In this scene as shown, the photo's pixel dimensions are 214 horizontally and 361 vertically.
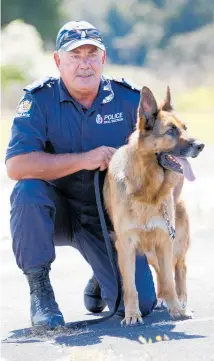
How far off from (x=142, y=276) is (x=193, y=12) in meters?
25.6

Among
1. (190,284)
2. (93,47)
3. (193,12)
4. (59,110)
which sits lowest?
(190,284)

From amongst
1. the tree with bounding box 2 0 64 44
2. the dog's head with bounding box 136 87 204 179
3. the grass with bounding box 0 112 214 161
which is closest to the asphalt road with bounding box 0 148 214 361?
the dog's head with bounding box 136 87 204 179

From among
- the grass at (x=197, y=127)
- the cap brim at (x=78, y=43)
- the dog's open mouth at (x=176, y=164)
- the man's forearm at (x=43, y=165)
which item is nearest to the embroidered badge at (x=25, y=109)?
the man's forearm at (x=43, y=165)

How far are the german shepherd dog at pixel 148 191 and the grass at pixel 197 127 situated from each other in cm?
797

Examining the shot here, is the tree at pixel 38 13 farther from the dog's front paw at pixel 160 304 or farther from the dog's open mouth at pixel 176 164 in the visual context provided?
the dog's open mouth at pixel 176 164

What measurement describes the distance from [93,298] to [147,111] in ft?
5.22

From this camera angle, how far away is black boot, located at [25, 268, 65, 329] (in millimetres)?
5098

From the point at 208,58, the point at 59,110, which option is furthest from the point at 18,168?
the point at 208,58

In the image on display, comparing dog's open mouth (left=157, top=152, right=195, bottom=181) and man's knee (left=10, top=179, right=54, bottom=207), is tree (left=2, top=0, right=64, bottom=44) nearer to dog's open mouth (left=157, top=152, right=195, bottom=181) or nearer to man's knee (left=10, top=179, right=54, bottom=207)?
man's knee (left=10, top=179, right=54, bottom=207)

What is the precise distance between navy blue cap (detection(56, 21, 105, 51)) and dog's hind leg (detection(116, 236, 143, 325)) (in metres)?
1.22

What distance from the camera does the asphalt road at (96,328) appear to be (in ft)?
13.9

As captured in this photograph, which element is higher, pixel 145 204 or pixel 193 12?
pixel 193 12

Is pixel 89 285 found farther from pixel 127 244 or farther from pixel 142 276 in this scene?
pixel 127 244

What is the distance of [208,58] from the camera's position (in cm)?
2653
